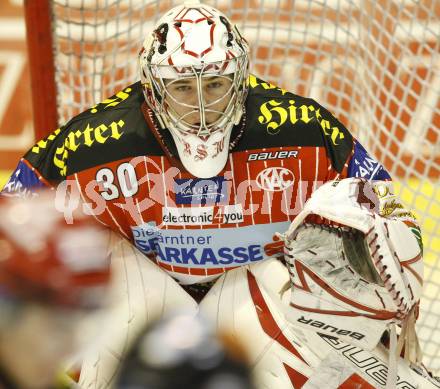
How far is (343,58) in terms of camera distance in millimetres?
3076

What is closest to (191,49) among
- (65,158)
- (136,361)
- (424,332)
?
(65,158)

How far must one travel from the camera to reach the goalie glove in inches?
84.1

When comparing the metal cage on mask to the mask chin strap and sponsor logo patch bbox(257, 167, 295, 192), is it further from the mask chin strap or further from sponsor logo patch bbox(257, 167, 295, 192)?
sponsor logo patch bbox(257, 167, 295, 192)

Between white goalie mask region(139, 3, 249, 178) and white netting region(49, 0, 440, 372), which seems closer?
white goalie mask region(139, 3, 249, 178)

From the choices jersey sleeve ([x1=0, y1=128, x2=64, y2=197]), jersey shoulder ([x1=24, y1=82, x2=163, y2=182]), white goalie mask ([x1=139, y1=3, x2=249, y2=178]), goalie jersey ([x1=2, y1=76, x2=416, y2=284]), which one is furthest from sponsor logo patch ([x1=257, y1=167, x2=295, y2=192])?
jersey sleeve ([x1=0, y1=128, x2=64, y2=197])

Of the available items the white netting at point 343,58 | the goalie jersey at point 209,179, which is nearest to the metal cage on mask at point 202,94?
the goalie jersey at point 209,179

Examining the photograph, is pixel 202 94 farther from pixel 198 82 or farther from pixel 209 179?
pixel 209 179

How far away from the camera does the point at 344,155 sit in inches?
94.0

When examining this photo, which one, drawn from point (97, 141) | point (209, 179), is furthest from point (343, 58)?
point (97, 141)

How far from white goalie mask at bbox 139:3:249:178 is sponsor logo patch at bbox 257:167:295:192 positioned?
0.12 meters

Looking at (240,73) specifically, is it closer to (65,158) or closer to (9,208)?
(65,158)

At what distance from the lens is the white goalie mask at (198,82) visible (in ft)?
7.30

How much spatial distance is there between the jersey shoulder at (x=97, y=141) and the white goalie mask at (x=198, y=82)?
9 centimetres

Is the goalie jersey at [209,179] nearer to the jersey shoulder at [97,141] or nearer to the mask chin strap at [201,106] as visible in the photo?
the jersey shoulder at [97,141]
